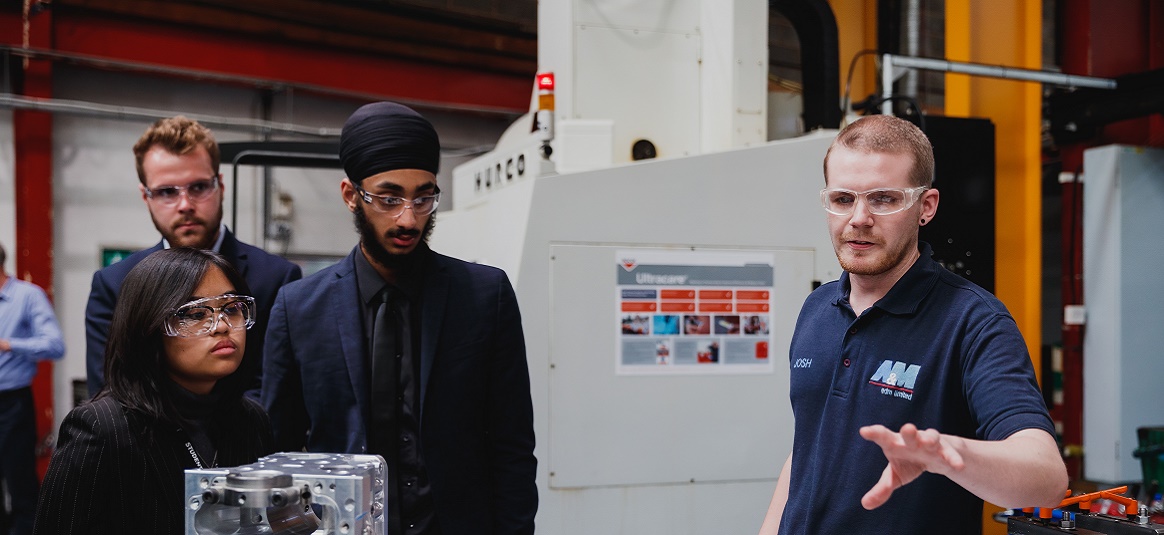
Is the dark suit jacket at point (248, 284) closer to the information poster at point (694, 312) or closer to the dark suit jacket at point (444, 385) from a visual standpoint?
the dark suit jacket at point (444, 385)

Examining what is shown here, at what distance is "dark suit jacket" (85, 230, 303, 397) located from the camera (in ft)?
5.84

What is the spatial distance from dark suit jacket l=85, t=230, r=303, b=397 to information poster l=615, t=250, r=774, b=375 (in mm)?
949

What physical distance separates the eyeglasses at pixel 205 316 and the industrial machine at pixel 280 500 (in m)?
0.48

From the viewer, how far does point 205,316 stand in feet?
4.17

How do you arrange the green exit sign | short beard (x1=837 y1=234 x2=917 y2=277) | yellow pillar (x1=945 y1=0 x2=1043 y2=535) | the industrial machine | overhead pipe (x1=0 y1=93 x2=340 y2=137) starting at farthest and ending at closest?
the green exit sign, overhead pipe (x1=0 y1=93 x2=340 y2=137), yellow pillar (x1=945 y1=0 x2=1043 y2=535), short beard (x1=837 y1=234 x2=917 y2=277), the industrial machine

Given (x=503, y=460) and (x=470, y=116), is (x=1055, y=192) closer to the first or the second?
(x=470, y=116)

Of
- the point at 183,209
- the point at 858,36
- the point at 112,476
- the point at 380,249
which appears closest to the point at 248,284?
the point at 183,209

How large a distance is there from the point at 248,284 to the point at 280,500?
1.11 m

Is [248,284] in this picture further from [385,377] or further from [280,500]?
[280,500]

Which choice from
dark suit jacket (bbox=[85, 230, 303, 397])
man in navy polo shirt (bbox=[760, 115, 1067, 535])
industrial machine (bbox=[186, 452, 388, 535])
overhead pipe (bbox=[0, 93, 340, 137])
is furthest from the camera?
overhead pipe (bbox=[0, 93, 340, 137])

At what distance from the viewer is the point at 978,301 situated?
3.64 feet

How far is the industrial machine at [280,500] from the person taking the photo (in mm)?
793

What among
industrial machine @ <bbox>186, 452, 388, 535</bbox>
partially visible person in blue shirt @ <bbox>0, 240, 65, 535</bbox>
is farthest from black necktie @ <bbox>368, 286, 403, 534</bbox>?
partially visible person in blue shirt @ <bbox>0, 240, 65, 535</bbox>

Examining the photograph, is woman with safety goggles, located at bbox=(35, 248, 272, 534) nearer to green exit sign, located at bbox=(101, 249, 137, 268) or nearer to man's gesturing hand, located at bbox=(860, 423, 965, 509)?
man's gesturing hand, located at bbox=(860, 423, 965, 509)
